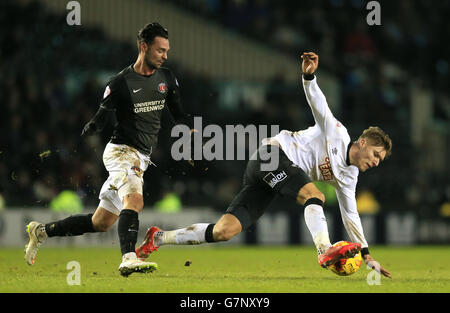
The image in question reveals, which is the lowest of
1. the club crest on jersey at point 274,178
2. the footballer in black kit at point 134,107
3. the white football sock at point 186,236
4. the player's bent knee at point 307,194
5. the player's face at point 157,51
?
the white football sock at point 186,236

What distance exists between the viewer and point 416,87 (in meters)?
18.0

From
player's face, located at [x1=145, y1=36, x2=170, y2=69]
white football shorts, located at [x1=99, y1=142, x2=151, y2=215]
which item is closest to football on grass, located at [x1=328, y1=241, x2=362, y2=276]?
white football shorts, located at [x1=99, y1=142, x2=151, y2=215]

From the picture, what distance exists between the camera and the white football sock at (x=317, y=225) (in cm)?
684

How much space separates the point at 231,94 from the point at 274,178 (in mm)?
10985

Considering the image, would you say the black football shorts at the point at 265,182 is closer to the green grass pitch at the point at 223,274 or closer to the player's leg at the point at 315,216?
the player's leg at the point at 315,216

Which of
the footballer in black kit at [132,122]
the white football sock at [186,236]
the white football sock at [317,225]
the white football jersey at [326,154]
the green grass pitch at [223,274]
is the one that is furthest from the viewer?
the white football sock at [186,236]

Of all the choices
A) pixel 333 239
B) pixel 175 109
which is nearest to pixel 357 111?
pixel 333 239

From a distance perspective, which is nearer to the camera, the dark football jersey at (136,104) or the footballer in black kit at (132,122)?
the footballer in black kit at (132,122)

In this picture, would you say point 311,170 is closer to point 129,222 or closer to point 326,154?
point 326,154

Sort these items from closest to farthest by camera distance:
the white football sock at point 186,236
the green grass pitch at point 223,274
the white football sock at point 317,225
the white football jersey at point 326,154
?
the green grass pitch at point 223,274
the white football sock at point 317,225
the white football jersey at point 326,154
the white football sock at point 186,236

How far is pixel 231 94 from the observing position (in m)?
18.0

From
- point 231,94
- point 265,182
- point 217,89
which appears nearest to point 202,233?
point 265,182

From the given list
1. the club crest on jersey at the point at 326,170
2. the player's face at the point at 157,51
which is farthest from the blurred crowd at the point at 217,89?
the club crest on jersey at the point at 326,170

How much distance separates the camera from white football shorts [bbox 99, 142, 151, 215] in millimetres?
7418
